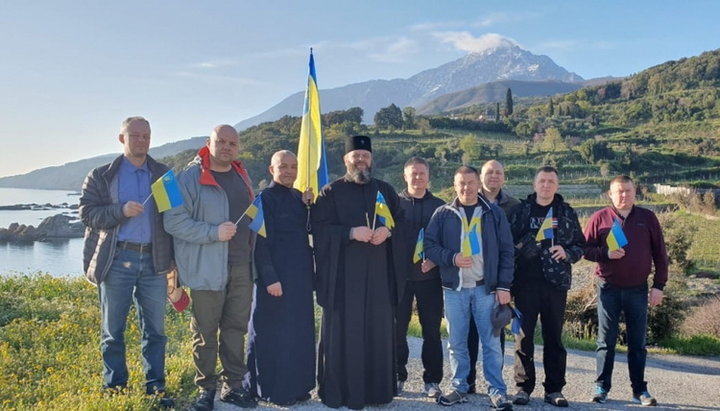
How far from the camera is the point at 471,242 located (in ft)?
15.8

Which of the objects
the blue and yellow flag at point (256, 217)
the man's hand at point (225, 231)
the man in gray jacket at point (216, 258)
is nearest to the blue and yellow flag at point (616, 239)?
the blue and yellow flag at point (256, 217)

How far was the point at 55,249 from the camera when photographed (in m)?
37.0

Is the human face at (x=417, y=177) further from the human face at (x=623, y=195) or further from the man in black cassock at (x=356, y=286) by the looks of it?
the human face at (x=623, y=195)

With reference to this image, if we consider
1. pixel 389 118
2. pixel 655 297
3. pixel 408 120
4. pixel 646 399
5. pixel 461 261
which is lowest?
pixel 646 399

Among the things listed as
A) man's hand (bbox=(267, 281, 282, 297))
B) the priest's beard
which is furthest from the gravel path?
the priest's beard

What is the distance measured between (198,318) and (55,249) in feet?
123

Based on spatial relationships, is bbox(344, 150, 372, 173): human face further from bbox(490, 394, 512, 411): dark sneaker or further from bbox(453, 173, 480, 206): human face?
bbox(490, 394, 512, 411): dark sneaker

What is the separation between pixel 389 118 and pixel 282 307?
6947 centimetres

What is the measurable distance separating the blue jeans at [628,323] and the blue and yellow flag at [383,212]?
2.13 meters

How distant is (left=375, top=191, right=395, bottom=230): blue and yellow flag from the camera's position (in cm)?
492

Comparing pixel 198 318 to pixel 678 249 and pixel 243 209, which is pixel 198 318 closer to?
pixel 243 209

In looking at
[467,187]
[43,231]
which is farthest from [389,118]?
[467,187]

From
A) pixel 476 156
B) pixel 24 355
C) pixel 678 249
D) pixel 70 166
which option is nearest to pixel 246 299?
pixel 24 355

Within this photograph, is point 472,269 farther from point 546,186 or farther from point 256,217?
point 256,217
